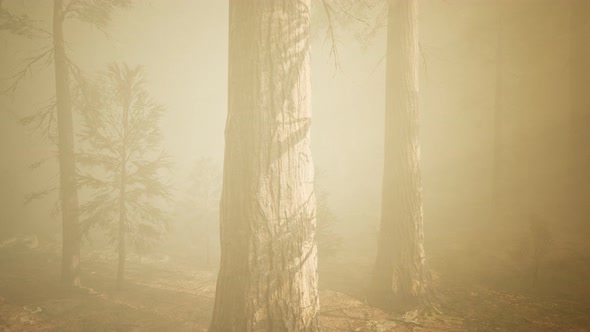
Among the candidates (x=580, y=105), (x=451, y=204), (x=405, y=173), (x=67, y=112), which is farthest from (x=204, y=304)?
(x=580, y=105)

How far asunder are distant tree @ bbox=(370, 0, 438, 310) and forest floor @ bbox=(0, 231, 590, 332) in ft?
1.75

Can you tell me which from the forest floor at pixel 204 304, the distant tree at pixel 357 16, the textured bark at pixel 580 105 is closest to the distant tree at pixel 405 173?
the forest floor at pixel 204 304

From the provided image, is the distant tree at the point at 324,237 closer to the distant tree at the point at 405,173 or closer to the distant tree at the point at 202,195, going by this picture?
the distant tree at the point at 405,173

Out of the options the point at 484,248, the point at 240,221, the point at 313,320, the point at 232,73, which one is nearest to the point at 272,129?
the point at 232,73

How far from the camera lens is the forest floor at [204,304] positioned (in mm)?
5074

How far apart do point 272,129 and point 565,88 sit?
22759 millimetres

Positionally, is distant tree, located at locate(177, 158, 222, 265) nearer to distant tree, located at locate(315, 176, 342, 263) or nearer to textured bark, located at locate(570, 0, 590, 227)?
distant tree, located at locate(315, 176, 342, 263)

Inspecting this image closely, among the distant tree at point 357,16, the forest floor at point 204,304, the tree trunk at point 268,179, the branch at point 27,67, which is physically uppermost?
the distant tree at point 357,16

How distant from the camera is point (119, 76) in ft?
37.7

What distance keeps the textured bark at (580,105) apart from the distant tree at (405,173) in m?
13.4

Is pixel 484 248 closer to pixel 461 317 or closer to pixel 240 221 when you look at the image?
pixel 461 317

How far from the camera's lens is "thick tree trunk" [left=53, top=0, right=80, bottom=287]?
960cm

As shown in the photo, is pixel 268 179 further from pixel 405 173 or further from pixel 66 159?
pixel 66 159

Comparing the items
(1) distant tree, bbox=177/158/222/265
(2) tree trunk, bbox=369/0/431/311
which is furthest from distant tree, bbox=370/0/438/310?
(1) distant tree, bbox=177/158/222/265
